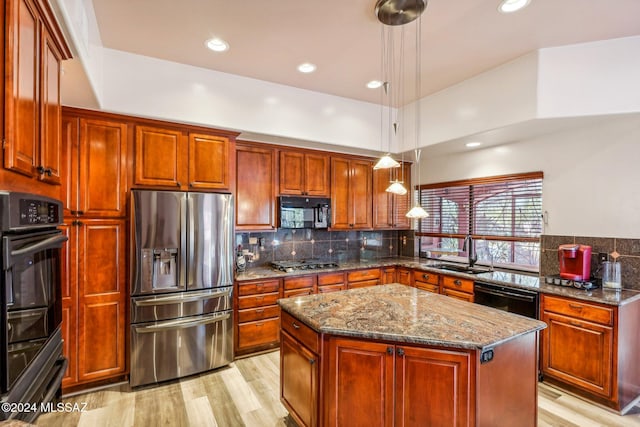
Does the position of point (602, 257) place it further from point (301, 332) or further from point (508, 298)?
point (301, 332)

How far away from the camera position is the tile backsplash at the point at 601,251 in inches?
108

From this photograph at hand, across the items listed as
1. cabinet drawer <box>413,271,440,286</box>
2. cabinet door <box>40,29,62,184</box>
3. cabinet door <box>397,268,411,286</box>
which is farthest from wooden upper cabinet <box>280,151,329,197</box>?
cabinet door <box>40,29,62,184</box>

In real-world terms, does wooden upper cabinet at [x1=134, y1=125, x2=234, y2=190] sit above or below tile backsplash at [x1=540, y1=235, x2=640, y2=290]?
above

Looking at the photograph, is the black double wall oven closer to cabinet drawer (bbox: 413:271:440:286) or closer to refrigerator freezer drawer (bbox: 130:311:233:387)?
refrigerator freezer drawer (bbox: 130:311:233:387)

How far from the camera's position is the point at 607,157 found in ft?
9.48

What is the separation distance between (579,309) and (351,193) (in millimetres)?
2684

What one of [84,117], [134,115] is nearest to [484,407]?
[134,115]

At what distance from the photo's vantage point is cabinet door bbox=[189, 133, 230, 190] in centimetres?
308

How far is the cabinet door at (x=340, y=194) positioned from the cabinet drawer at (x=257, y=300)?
1235 millimetres

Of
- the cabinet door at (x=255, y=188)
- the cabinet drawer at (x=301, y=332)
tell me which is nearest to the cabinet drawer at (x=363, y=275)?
the cabinet door at (x=255, y=188)

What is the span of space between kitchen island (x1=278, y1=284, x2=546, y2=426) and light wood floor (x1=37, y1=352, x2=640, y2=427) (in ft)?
2.15

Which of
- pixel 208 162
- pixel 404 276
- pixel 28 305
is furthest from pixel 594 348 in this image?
pixel 208 162

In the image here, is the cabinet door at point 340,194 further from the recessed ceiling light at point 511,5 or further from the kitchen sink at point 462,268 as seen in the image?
the recessed ceiling light at point 511,5

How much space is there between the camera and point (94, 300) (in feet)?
8.91
